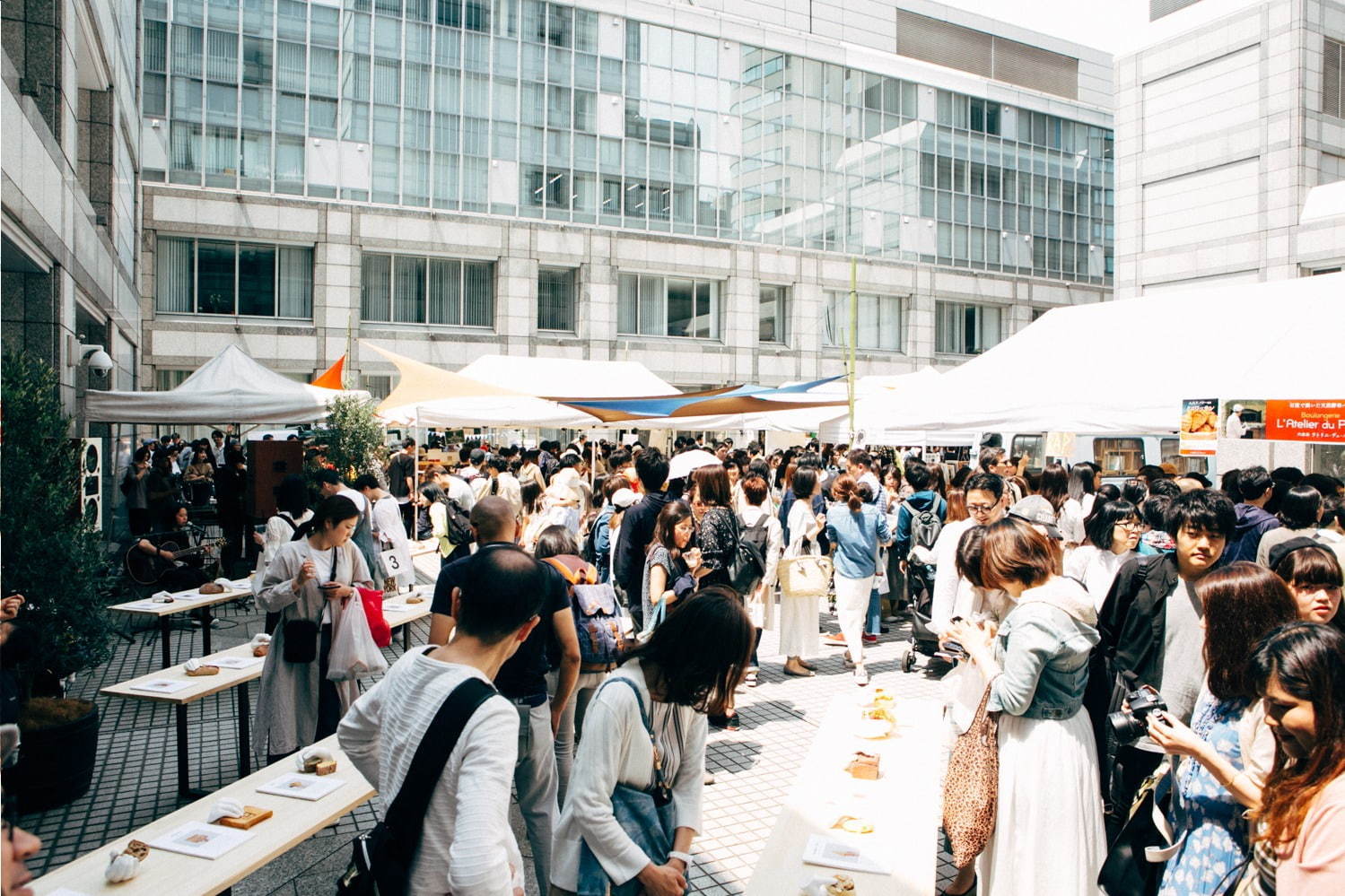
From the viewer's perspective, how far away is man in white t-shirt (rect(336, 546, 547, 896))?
6.93 ft

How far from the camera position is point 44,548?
6105mm

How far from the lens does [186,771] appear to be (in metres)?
5.65

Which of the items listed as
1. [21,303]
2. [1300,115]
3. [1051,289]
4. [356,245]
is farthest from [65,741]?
[1051,289]

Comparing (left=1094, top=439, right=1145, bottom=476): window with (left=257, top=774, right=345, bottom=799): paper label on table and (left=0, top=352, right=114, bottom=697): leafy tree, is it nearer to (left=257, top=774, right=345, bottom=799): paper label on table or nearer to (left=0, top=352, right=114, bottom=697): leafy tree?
(left=257, top=774, right=345, bottom=799): paper label on table

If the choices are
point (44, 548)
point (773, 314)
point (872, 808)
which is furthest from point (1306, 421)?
point (773, 314)

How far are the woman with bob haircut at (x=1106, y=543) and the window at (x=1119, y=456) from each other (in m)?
8.64

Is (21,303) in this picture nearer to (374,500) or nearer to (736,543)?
(374,500)

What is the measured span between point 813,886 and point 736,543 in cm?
369

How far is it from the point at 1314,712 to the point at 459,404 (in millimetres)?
11250

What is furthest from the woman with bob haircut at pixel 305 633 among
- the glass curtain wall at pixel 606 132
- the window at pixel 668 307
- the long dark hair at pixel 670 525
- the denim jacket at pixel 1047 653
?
the window at pixel 668 307

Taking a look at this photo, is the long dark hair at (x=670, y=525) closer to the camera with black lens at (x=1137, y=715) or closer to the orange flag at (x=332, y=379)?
the camera with black lens at (x=1137, y=715)

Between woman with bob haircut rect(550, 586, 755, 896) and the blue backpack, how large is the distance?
75.9 inches

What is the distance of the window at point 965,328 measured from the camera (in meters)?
41.3

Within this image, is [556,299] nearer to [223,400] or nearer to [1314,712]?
[223,400]
